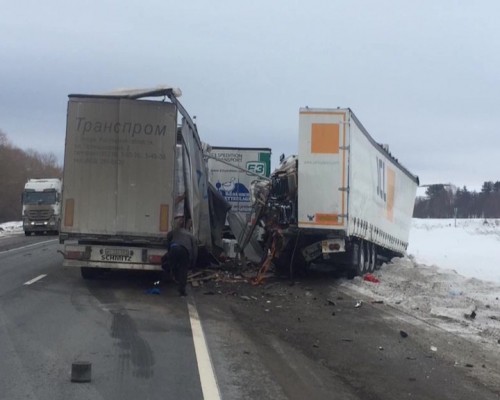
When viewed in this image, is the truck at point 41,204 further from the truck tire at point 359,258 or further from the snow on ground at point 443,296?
the truck tire at point 359,258

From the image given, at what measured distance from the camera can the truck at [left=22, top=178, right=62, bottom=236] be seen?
131 feet

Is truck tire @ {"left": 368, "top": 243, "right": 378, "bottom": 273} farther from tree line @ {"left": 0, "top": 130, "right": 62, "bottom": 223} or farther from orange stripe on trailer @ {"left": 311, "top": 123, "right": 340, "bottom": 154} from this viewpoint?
tree line @ {"left": 0, "top": 130, "right": 62, "bottom": 223}

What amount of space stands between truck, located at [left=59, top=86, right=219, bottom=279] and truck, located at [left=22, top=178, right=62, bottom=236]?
27.5m

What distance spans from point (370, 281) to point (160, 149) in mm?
6230

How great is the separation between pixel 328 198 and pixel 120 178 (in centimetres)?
454

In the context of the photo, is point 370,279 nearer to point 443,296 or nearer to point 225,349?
point 443,296

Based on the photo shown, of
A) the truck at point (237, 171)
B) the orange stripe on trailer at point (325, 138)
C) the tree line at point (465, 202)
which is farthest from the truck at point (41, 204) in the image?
the tree line at point (465, 202)

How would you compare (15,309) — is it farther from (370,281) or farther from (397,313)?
(370,281)

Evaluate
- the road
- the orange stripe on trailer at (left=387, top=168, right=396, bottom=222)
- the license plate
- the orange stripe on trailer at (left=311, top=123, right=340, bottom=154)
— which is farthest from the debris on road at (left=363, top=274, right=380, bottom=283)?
the license plate

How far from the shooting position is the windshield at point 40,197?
1572 inches

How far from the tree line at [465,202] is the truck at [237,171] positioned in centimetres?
10311

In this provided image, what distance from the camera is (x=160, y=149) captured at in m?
13.1

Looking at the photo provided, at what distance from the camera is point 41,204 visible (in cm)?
4019

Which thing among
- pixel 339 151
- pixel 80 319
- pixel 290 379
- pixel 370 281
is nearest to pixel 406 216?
pixel 370 281
